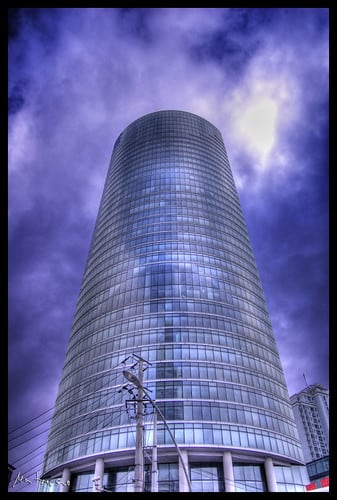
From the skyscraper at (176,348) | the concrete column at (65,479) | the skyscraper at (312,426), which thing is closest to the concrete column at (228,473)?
the skyscraper at (176,348)

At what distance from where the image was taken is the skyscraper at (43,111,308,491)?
6719 cm

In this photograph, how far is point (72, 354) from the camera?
95875 millimetres

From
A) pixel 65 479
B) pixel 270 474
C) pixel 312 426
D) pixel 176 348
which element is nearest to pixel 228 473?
pixel 270 474

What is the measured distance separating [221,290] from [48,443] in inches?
2025

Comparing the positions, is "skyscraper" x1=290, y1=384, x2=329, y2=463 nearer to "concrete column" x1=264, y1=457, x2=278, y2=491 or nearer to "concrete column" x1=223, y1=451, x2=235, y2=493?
"concrete column" x1=264, y1=457, x2=278, y2=491

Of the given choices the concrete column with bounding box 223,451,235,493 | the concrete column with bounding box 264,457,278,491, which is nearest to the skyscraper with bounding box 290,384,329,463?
the concrete column with bounding box 264,457,278,491

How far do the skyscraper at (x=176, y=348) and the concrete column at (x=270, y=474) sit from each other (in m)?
0.17

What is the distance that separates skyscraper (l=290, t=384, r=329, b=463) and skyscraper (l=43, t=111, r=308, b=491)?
115014 millimetres

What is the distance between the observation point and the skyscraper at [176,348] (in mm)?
67188

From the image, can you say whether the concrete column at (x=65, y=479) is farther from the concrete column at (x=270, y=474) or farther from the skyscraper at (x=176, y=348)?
the concrete column at (x=270, y=474)

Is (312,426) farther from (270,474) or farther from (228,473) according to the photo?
(228,473)

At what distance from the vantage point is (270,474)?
67.4 meters

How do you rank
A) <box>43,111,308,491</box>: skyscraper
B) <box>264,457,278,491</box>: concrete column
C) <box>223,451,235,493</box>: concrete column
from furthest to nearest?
<box>43,111,308,491</box>: skyscraper < <box>264,457,278,491</box>: concrete column < <box>223,451,235,493</box>: concrete column
